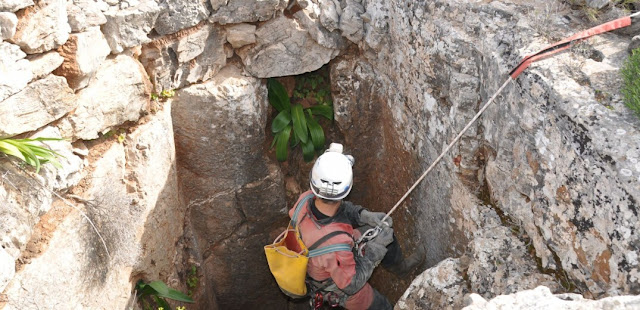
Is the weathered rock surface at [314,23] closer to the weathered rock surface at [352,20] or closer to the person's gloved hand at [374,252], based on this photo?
the weathered rock surface at [352,20]

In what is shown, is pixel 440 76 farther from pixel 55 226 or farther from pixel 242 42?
pixel 55 226

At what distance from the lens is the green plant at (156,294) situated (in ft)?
16.4

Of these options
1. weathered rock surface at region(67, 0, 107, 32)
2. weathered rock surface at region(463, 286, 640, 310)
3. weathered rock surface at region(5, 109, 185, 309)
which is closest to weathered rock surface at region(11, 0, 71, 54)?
weathered rock surface at region(67, 0, 107, 32)

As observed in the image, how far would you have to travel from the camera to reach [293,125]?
6.09 meters

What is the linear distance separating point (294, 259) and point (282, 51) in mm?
2047

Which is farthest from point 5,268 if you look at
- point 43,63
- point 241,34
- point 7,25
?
point 241,34

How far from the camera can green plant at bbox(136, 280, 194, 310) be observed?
5012mm

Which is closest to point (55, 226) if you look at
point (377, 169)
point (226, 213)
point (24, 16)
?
point (24, 16)

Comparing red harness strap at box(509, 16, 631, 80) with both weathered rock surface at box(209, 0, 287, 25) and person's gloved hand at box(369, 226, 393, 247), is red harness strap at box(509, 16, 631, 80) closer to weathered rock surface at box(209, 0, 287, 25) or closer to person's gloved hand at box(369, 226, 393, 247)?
person's gloved hand at box(369, 226, 393, 247)


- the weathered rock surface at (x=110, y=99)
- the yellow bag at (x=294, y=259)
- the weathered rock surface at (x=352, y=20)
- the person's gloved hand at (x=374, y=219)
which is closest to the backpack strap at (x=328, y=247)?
the yellow bag at (x=294, y=259)

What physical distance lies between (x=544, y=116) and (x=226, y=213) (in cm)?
373

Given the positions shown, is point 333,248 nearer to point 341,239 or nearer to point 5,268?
point 341,239

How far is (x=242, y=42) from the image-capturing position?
554 cm

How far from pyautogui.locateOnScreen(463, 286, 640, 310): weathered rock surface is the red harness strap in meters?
1.46
